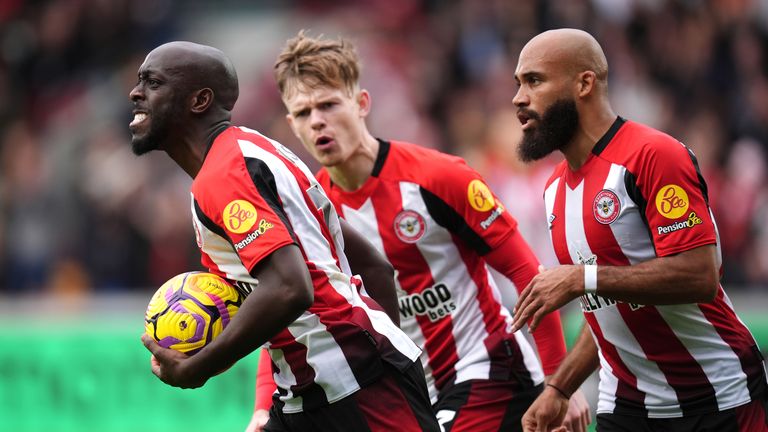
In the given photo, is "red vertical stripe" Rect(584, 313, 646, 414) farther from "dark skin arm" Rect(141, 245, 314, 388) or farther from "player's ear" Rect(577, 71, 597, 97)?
"dark skin arm" Rect(141, 245, 314, 388)

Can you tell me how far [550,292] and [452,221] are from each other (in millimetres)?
1336

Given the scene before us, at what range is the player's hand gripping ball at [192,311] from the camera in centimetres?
453

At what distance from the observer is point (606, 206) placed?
5.02 meters

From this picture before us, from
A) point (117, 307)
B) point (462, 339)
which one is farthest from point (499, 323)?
point (117, 307)

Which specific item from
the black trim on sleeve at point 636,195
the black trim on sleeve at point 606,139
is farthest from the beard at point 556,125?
the black trim on sleeve at point 636,195

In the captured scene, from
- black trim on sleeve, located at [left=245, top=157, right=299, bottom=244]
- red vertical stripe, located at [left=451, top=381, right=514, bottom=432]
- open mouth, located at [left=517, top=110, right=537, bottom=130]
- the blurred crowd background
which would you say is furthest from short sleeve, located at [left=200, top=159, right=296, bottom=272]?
the blurred crowd background

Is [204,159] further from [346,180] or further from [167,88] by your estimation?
[346,180]

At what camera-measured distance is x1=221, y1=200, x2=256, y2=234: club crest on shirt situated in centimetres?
430

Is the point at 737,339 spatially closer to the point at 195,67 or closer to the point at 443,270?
the point at 443,270

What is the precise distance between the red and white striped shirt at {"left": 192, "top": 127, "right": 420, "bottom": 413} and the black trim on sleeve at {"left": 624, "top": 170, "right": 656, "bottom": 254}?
1.12 m

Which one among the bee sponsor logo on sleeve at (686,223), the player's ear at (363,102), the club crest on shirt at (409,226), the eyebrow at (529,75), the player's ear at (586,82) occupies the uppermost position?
the player's ear at (363,102)

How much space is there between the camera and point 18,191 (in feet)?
46.4

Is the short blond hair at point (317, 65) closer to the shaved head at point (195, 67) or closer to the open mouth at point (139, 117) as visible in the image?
the shaved head at point (195, 67)

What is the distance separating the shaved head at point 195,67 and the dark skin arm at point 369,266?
0.83 meters
